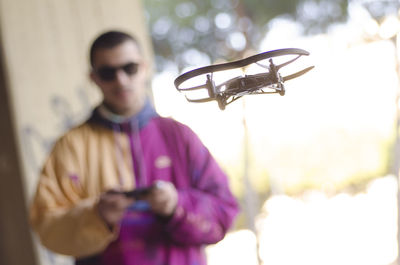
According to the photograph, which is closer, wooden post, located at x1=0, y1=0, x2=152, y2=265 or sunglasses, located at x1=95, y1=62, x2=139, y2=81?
sunglasses, located at x1=95, y1=62, x2=139, y2=81

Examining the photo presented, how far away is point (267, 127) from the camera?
3.97ft

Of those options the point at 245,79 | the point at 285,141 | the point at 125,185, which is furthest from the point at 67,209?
the point at 285,141

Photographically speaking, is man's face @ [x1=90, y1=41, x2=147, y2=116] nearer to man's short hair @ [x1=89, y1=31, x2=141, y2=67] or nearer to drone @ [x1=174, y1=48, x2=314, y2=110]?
man's short hair @ [x1=89, y1=31, x2=141, y2=67]

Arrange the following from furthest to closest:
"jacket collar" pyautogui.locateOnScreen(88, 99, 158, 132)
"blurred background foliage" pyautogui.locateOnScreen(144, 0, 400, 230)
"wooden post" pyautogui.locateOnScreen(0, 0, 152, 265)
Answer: "wooden post" pyautogui.locateOnScreen(0, 0, 152, 265), "blurred background foliage" pyautogui.locateOnScreen(144, 0, 400, 230), "jacket collar" pyautogui.locateOnScreen(88, 99, 158, 132)

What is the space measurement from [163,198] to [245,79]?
A: 0.94 feet

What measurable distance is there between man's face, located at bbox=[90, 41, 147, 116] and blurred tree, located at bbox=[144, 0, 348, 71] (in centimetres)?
14

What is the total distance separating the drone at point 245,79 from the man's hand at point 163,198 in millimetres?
234

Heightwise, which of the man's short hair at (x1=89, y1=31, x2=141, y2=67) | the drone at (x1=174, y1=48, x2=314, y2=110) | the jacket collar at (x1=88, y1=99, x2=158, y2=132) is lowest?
the jacket collar at (x1=88, y1=99, x2=158, y2=132)

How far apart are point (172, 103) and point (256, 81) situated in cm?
34

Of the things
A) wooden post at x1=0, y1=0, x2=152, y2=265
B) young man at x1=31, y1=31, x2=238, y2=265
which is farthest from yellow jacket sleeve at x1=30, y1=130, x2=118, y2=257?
wooden post at x1=0, y1=0, x2=152, y2=265

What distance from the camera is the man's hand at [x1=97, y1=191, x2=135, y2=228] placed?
30.5 inches

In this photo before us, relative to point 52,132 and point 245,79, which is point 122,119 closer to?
point 245,79

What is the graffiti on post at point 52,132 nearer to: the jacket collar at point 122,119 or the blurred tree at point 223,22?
the blurred tree at point 223,22

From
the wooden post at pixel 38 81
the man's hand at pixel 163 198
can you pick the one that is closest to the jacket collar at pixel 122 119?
the man's hand at pixel 163 198
